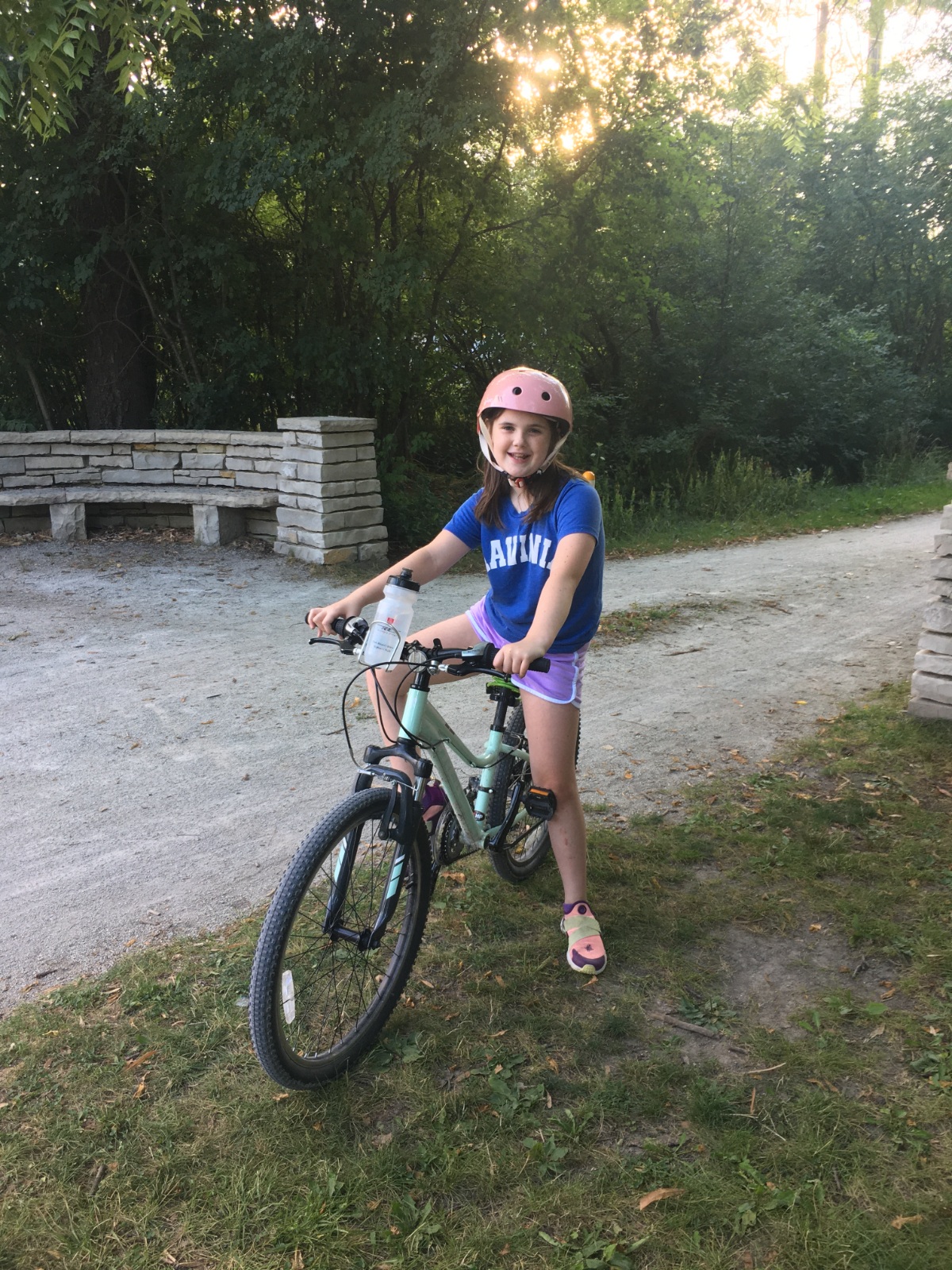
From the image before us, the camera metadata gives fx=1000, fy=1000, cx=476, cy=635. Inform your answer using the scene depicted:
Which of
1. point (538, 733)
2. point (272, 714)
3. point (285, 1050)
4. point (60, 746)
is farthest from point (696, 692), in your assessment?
point (285, 1050)

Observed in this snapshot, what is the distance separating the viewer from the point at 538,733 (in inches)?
120

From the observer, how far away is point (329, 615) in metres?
2.73

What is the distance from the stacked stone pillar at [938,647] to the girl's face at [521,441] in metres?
2.83

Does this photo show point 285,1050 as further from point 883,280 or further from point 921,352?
point 921,352

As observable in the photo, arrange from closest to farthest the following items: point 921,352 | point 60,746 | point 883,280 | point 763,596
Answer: point 60,746 → point 763,596 → point 883,280 → point 921,352

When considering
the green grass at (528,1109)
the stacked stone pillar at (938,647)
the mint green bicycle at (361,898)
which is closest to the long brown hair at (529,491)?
the mint green bicycle at (361,898)

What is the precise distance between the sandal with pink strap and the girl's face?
1413 millimetres

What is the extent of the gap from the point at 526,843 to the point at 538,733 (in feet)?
2.85

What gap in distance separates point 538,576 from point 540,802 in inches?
27.2

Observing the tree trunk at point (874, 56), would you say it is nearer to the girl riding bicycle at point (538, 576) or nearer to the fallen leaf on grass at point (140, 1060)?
the girl riding bicycle at point (538, 576)

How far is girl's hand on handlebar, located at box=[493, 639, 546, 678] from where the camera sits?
234 cm

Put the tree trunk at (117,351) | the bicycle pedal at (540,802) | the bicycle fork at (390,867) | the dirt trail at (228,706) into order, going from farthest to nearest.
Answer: the tree trunk at (117,351), the dirt trail at (228,706), the bicycle pedal at (540,802), the bicycle fork at (390,867)

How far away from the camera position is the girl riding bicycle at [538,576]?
283cm

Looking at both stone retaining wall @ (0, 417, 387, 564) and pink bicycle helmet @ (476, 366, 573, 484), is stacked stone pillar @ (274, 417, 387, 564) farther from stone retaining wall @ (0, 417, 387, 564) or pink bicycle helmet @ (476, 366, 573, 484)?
pink bicycle helmet @ (476, 366, 573, 484)
